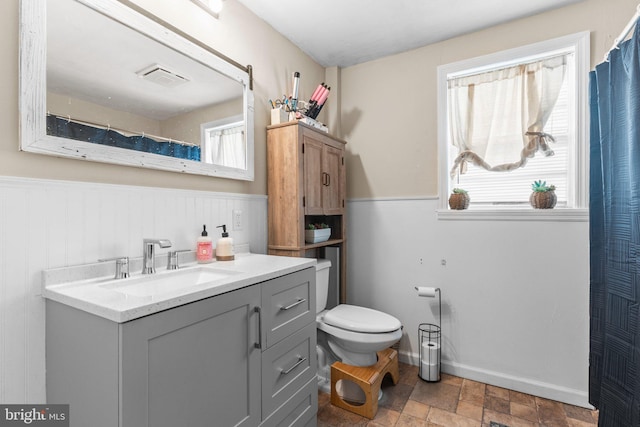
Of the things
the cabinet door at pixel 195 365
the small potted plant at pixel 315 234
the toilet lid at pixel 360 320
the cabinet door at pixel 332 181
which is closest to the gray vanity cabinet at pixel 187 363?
the cabinet door at pixel 195 365

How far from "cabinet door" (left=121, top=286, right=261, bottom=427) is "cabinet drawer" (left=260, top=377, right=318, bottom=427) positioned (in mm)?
128

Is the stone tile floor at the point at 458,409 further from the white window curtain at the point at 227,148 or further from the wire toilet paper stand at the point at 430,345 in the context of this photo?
the white window curtain at the point at 227,148

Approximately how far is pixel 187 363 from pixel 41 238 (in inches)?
26.5

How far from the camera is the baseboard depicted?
1.86 meters

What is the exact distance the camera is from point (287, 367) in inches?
52.8

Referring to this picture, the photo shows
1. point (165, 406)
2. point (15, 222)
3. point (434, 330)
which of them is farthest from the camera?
point (434, 330)

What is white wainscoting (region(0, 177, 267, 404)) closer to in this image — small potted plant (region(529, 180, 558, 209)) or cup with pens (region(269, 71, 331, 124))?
cup with pens (region(269, 71, 331, 124))

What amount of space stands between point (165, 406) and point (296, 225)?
117 centimetres

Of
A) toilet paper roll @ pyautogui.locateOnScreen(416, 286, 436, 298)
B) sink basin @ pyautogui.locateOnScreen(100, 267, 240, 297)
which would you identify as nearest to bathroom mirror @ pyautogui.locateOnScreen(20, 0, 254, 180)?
sink basin @ pyautogui.locateOnScreen(100, 267, 240, 297)

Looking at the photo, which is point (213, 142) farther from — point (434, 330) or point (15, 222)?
point (434, 330)

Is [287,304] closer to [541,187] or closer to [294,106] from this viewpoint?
[294,106]

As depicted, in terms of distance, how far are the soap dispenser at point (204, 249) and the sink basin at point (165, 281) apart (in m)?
0.10

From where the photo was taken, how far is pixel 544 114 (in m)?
1.99

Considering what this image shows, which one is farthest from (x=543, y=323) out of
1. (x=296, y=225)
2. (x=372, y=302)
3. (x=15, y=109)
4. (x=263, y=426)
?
(x=15, y=109)
